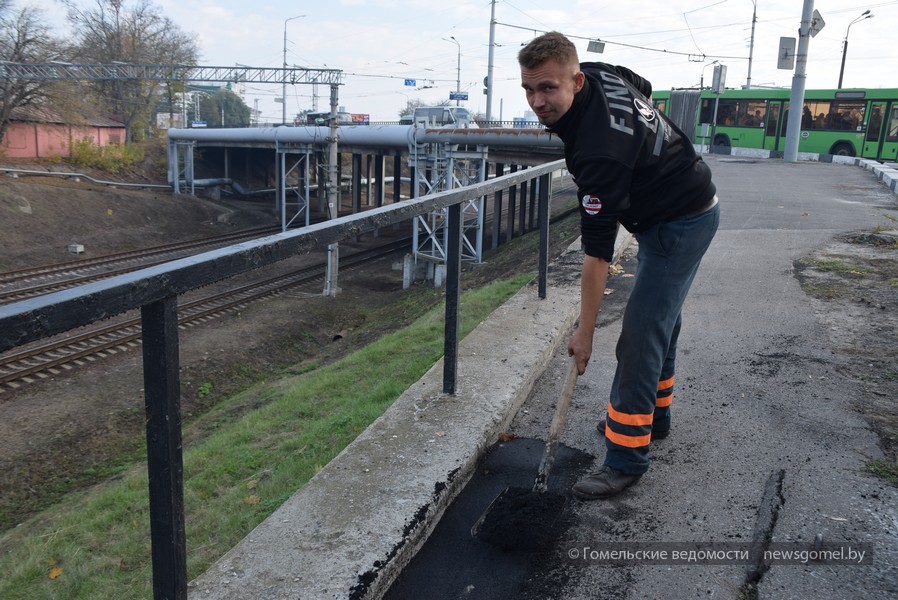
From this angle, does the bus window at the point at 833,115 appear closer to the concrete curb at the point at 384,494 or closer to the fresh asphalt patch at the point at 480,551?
the concrete curb at the point at 384,494

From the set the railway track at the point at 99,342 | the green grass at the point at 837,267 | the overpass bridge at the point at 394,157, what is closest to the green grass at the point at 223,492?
the green grass at the point at 837,267

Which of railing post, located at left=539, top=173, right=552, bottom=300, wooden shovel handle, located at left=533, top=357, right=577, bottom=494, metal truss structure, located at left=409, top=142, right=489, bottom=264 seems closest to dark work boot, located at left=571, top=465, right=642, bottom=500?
wooden shovel handle, located at left=533, top=357, right=577, bottom=494

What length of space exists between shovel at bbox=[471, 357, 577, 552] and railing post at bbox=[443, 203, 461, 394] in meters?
0.79

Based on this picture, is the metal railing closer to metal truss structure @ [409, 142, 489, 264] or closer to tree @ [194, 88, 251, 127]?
metal truss structure @ [409, 142, 489, 264]

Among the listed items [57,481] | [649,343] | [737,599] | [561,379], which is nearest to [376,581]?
[737,599]

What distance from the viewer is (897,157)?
1023 inches

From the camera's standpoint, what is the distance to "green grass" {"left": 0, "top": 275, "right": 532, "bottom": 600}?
3.52 m

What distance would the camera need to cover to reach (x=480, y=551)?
249cm

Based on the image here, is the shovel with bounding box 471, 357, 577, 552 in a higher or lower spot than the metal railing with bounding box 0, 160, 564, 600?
lower

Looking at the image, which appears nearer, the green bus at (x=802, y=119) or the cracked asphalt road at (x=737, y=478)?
the cracked asphalt road at (x=737, y=478)

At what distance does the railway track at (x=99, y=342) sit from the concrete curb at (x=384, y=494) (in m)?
11.6

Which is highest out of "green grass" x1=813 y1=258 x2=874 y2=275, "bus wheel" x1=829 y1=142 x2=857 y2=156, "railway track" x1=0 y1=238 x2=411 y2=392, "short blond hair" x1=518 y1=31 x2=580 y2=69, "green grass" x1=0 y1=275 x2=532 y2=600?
"bus wheel" x1=829 y1=142 x2=857 y2=156

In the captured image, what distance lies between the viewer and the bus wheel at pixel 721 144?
30.3 m

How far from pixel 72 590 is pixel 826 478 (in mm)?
3730
